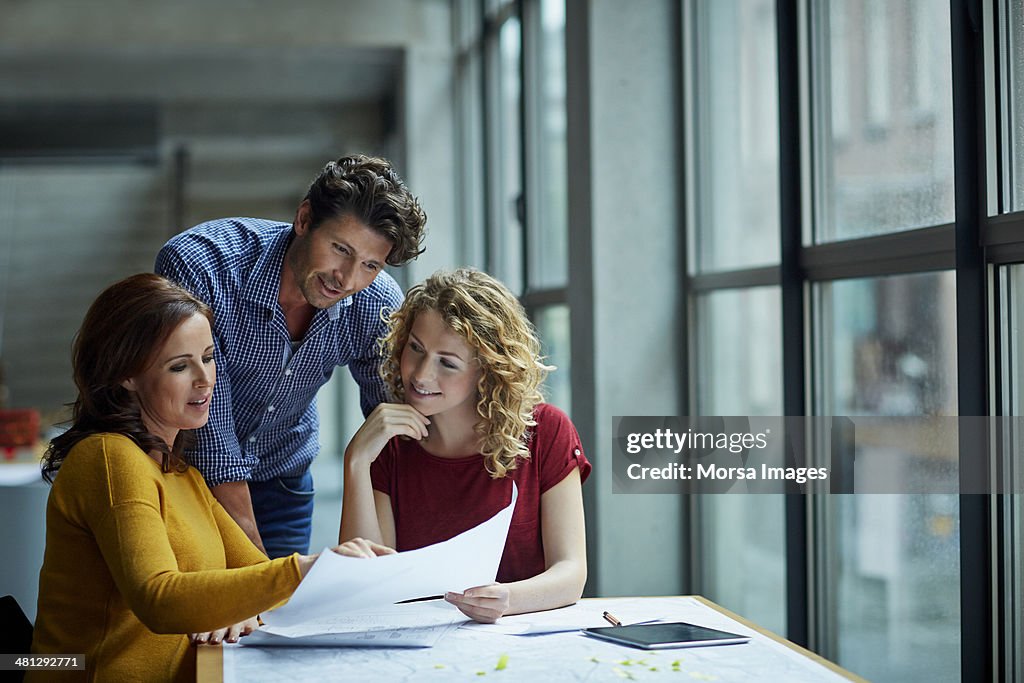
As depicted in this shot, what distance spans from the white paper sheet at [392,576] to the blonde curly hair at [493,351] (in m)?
0.39

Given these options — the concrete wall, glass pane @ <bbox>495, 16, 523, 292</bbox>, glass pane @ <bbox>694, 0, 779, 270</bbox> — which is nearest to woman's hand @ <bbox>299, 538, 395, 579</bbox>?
glass pane @ <bbox>694, 0, 779, 270</bbox>

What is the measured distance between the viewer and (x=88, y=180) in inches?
291

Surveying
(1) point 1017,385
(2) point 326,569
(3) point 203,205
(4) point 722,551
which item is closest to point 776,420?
(4) point 722,551

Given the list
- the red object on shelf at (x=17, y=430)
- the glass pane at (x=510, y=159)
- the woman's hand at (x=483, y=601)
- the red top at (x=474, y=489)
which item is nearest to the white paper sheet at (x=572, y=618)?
the woman's hand at (x=483, y=601)

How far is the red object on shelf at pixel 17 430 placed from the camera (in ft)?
13.1

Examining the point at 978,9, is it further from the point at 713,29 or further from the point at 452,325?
the point at 713,29

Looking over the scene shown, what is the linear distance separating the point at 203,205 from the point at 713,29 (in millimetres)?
5159

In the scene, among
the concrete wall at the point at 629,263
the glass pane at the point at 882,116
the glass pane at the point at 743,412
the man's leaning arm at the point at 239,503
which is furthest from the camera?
the concrete wall at the point at 629,263

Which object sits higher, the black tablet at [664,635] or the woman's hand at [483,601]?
the woman's hand at [483,601]

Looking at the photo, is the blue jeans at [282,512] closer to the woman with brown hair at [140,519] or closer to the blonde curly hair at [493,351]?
the blonde curly hair at [493,351]

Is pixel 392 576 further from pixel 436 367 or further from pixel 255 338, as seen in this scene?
pixel 255 338

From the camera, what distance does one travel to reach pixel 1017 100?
6.15 feet

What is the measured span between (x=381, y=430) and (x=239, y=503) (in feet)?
1.51

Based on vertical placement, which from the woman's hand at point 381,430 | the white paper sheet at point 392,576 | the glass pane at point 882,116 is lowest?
the white paper sheet at point 392,576
